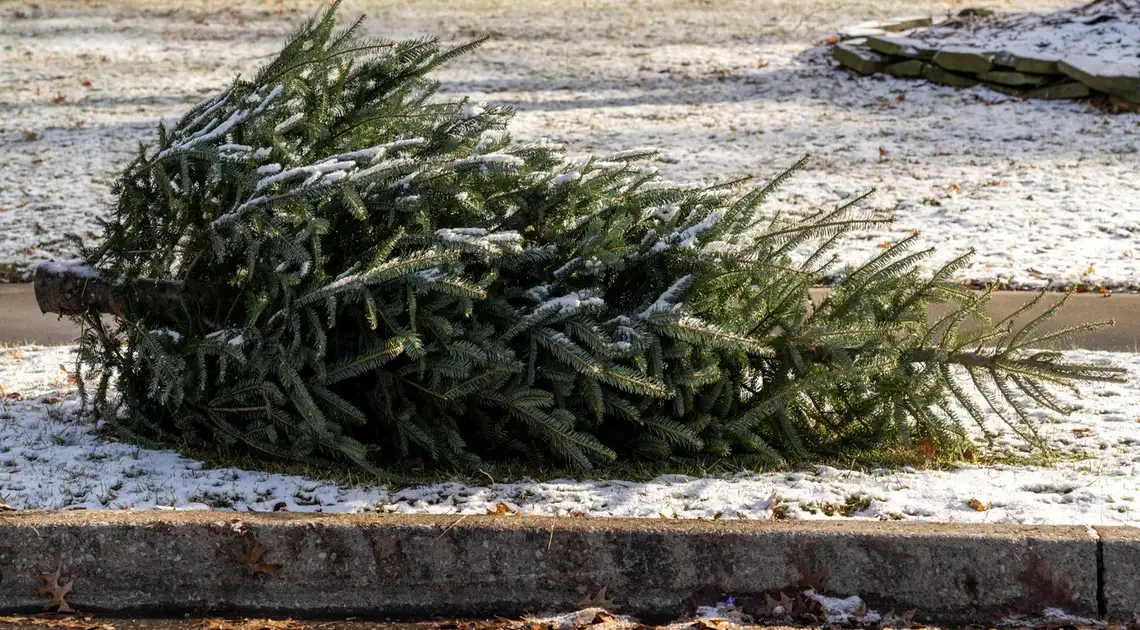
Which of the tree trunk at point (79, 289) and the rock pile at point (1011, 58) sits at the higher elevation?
the rock pile at point (1011, 58)

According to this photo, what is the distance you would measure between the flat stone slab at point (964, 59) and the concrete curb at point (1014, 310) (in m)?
6.00

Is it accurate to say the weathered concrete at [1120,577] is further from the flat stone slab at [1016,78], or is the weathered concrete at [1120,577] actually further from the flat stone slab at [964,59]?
the flat stone slab at [964,59]

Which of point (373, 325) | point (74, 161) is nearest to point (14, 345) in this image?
point (373, 325)

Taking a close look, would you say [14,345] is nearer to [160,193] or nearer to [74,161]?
[160,193]

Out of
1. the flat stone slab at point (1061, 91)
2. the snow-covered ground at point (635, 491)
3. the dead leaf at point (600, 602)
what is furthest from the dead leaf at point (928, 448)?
the flat stone slab at point (1061, 91)

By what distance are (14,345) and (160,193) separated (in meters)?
2.17

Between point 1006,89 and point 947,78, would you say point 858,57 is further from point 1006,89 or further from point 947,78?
point 1006,89

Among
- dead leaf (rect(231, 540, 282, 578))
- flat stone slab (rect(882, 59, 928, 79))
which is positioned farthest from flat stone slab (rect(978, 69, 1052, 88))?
dead leaf (rect(231, 540, 282, 578))

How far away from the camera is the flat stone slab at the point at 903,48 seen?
43.1 feet

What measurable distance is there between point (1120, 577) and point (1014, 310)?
135 inches

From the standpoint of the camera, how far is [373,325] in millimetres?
4066

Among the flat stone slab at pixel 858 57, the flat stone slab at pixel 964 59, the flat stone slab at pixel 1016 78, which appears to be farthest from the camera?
the flat stone slab at pixel 858 57

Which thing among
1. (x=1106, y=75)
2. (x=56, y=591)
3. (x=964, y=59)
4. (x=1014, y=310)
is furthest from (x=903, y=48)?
(x=56, y=591)

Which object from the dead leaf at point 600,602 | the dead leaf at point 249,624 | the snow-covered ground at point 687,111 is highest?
the snow-covered ground at point 687,111
